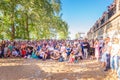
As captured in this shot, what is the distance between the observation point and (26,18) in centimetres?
4875

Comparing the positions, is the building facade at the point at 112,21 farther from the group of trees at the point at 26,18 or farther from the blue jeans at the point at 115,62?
the group of trees at the point at 26,18

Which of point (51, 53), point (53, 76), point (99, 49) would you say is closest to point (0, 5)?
point (51, 53)

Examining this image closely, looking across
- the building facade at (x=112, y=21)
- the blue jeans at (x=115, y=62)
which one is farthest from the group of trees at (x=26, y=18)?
the blue jeans at (x=115, y=62)

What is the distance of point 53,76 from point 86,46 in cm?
1325

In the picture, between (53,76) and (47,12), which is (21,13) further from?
(53,76)

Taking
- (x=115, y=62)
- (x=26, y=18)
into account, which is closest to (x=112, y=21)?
(x=115, y=62)

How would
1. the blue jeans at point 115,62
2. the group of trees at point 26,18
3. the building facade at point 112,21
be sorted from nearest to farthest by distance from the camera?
1. the blue jeans at point 115,62
2. the building facade at point 112,21
3. the group of trees at point 26,18

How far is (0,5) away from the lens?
38.5 metres

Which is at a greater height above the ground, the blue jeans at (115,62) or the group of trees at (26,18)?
the group of trees at (26,18)

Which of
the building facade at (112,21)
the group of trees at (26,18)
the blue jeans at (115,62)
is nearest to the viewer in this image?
the blue jeans at (115,62)

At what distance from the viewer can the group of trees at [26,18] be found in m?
41.2

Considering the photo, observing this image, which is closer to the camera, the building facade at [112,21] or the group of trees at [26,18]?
the building facade at [112,21]

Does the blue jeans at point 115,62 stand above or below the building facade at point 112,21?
below

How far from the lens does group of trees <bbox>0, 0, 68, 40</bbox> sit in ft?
135
